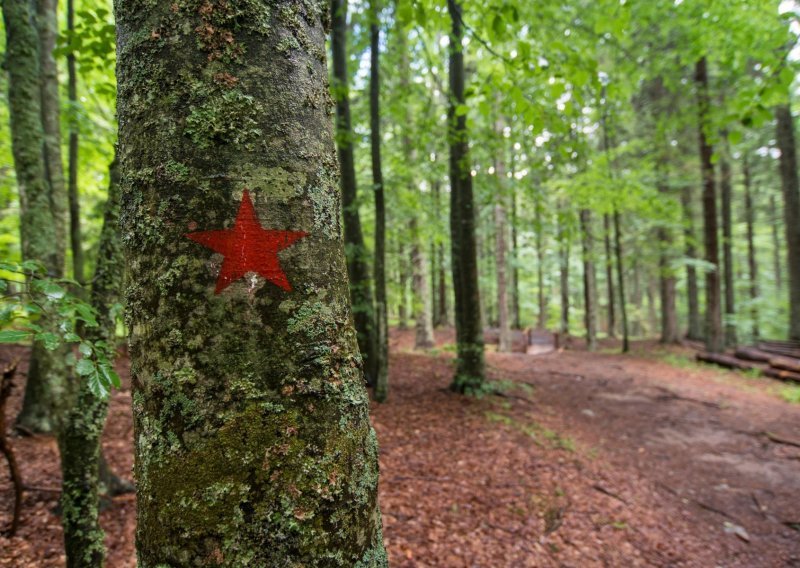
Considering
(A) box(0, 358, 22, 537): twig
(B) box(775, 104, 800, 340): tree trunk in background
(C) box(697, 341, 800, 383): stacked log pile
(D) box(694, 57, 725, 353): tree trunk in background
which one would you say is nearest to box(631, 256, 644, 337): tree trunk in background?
(B) box(775, 104, 800, 340): tree trunk in background

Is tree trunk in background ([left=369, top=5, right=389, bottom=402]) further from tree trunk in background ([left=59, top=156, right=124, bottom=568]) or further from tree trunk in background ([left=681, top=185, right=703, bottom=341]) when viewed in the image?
tree trunk in background ([left=681, top=185, right=703, bottom=341])

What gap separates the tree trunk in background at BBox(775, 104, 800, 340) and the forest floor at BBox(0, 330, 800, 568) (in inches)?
250

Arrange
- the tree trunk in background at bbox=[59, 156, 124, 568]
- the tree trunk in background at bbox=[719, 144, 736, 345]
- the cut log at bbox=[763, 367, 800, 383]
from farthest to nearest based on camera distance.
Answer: the tree trunk in background at bbox=[719, 144, 736, 345]
the cut log at bbox=[763, 367, 800, 383]
the tree trunk in background at bbox=[59, 156, 124, 568]

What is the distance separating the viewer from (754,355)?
11656 millimetres

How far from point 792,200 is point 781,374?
6343 millimetres

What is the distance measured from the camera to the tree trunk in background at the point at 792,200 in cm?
1274

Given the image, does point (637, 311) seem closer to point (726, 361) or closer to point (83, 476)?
point (726, 361)

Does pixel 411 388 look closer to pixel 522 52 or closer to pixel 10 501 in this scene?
pixel 10 501

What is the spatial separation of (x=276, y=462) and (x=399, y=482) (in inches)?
161

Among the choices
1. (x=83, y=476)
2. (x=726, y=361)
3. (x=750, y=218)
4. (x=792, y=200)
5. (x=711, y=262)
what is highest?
(x=750, y=218)

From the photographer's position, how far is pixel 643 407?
325 inches

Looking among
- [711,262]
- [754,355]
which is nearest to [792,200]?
[711,262]

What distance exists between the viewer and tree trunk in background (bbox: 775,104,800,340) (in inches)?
502

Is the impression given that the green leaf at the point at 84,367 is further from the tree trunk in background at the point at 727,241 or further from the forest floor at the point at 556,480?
the tree trunk in background at the point at 727,241
